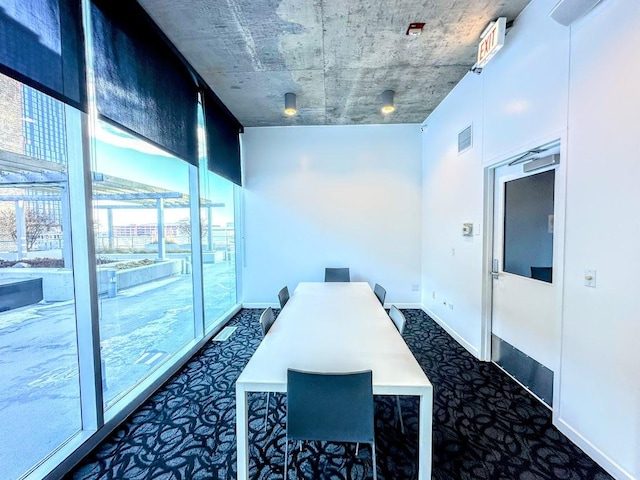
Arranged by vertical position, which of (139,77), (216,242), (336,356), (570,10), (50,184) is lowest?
(336,356)

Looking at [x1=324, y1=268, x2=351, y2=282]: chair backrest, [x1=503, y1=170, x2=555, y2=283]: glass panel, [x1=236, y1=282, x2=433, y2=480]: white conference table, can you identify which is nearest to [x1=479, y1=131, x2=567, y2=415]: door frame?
[x1=503, y1=170, x2=555, y2=283]: glass panel

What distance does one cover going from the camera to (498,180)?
2773 mm

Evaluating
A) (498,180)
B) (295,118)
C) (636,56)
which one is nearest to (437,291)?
(498,180)

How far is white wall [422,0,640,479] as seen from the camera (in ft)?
4.86

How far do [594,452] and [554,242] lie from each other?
53.3 inches

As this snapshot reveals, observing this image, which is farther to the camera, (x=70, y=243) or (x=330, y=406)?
(x=70, y=243)

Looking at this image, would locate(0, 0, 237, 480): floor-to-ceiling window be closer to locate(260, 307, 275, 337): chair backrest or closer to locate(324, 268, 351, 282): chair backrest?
locate(260, 307, 275, 337): chair backrest

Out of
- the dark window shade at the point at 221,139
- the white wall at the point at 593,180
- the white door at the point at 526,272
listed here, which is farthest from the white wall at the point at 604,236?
the dark window shade at the point at 221,139

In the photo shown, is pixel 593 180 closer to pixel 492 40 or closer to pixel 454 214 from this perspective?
pixel 492 40

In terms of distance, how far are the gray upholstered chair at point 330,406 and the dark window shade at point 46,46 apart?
78.3 inches

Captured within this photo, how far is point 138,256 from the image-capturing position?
248cm

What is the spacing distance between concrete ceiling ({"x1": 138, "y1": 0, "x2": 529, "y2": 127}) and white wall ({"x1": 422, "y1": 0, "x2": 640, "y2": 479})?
59 centimetres

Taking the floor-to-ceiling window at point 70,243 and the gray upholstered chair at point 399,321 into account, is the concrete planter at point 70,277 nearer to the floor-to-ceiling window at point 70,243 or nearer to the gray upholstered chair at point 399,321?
the floor-to-ceiling window at point 70,243

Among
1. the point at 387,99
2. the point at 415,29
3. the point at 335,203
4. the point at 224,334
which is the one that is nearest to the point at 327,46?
the point at 415,29
